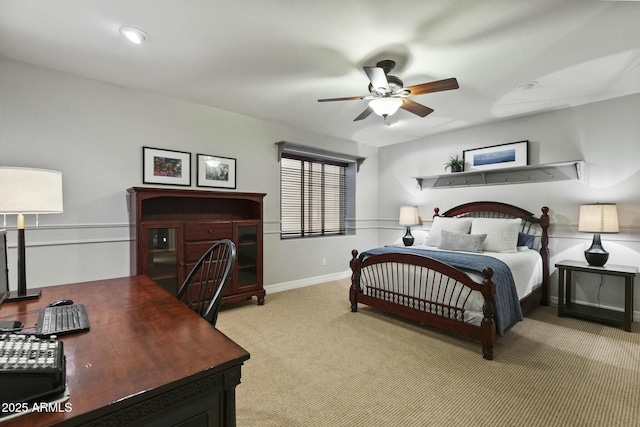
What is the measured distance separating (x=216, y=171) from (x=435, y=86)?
264 cm

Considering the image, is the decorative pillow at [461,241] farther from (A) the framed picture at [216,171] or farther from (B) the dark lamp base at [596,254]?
(A) the framed picture at [216,171]

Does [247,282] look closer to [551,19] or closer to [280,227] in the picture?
[280,227]

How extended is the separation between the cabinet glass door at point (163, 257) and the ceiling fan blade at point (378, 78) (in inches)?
93.8

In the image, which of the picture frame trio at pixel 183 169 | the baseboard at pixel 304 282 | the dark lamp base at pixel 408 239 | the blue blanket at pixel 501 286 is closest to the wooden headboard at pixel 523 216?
the dark lamp base at pixel 408 239

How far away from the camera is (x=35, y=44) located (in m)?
2.30

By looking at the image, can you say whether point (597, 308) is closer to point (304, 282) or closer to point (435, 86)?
point (435, 86)

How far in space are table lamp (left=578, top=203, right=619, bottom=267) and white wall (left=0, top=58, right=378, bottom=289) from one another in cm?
395

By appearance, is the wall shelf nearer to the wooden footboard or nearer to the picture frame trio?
the wooden footboard

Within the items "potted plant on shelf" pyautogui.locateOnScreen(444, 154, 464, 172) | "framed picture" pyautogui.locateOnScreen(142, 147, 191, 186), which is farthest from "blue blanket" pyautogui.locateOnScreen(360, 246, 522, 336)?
"framed picture" pyautogui.locateOnScreen(142, 147, 191, 186)

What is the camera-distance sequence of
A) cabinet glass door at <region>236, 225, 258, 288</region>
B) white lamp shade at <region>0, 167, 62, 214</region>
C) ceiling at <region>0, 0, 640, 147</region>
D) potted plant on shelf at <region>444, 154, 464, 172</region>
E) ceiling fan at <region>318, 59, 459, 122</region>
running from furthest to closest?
potted plant on shelf at <region>444, 154, 464, 172</region>
cabinet glass door at <region>236, 225, 258, 288</region>
ceiling fan at <region>318, 59, 459, 122</region>
ceiling at <region>0, 0, 640, 147</region>
white lamp shade at <region>0, 167, 62, 214</region>

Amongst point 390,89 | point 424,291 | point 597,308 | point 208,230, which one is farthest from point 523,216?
point 208,230

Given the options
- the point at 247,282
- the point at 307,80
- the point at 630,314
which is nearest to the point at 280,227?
the point at 247,282

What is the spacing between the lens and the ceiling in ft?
6.24

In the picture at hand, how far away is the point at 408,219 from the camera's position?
4930 millimetres
